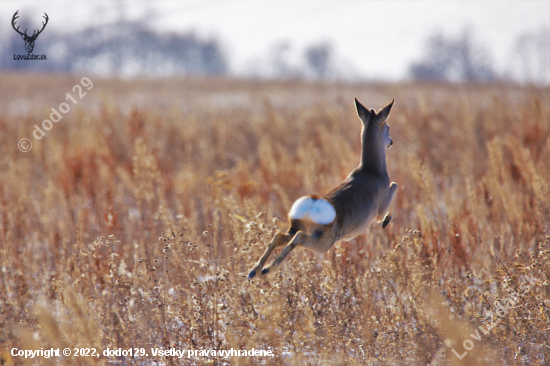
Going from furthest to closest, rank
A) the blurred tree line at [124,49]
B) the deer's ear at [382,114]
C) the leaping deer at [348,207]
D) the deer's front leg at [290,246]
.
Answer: the blurred tree line at [124,49]
the deer's ear at [382,114]
the leaping deer at [348,207]
the deer's front leg at [290,246]

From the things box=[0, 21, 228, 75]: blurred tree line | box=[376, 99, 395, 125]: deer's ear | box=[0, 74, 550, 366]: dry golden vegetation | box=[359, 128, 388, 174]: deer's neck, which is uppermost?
box=[0, 21, 228, 75]: blurred tree line

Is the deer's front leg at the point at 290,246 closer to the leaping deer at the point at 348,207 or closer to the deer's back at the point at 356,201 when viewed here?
the leaping deer at the point at 348,207

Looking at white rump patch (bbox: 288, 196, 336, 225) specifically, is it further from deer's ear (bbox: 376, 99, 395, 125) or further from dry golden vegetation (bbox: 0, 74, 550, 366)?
deer's ear (bbox: 376, 99, 395, 125)

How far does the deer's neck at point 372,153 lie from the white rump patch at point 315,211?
86cm

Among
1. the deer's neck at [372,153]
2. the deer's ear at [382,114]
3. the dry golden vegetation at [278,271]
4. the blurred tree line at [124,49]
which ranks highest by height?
the blurred tree line at [124,49]

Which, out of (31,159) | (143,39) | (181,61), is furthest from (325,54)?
(31,159)

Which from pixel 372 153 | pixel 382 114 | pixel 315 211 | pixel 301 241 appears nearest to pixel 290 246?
pixel 301 241

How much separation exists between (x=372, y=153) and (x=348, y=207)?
0.75 meters

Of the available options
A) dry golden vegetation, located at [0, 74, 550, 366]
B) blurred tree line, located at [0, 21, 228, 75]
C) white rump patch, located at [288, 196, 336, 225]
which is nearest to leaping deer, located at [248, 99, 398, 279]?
white rump patch, located at [288, 196, 336, 225]

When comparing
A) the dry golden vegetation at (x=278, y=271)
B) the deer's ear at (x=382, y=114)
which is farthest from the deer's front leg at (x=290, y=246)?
the deer's ear at (x=382, y=114)

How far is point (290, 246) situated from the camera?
8.27ft

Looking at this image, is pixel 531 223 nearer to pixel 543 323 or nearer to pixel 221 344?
pixel 543 323

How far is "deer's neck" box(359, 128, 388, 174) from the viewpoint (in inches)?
135

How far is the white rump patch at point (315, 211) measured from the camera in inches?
103
